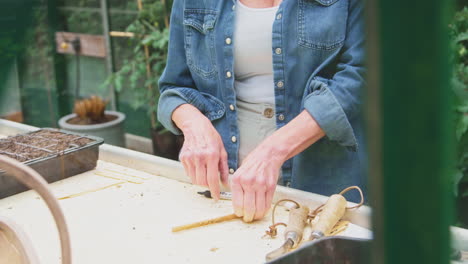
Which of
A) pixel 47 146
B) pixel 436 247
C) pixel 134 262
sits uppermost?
pixel 436 247

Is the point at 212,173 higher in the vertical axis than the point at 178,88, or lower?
lower

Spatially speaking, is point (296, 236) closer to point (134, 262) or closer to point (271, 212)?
point (271, 212)

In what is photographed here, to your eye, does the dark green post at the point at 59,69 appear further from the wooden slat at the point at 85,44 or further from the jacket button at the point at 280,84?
the jacket button at the point at 280,84

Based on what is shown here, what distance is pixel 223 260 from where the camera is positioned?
130 centimetres

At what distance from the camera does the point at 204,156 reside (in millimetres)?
1587

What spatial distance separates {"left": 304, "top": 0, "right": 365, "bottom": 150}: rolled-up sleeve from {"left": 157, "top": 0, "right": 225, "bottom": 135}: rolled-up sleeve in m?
0.36

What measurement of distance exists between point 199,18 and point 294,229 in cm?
81

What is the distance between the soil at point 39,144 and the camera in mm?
1792

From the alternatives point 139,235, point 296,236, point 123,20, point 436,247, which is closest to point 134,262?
point 139,235

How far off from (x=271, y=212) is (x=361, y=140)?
43cm

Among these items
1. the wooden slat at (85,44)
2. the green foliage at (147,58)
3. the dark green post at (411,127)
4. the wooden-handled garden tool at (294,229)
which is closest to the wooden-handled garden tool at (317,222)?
the wooden-handled garden tool at (294,229)

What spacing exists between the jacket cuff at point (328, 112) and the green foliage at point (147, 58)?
2.94 m

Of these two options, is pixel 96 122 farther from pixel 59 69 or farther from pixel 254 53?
pixel 254 53

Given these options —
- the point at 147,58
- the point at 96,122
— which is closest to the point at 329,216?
the point at 96,122
